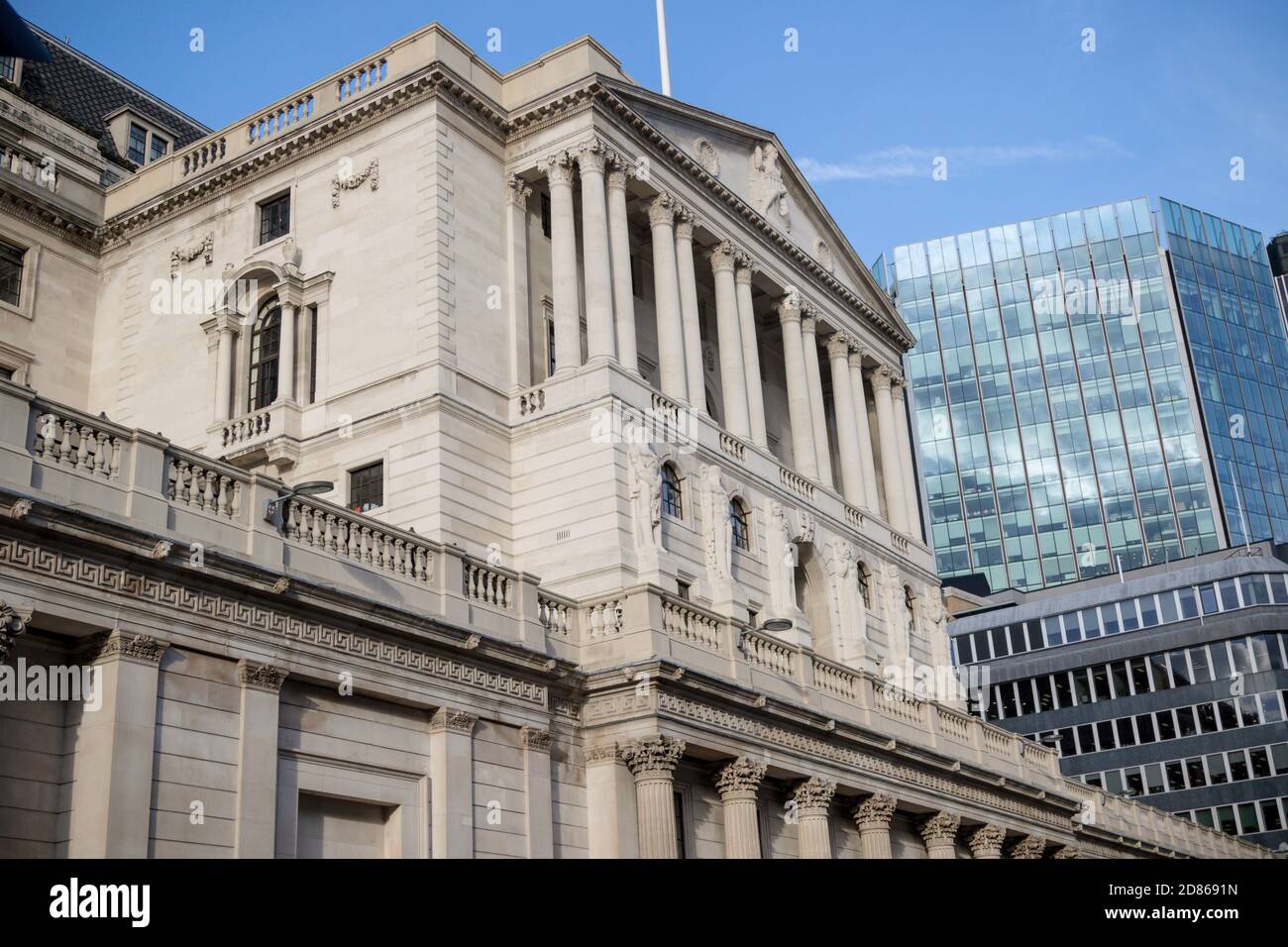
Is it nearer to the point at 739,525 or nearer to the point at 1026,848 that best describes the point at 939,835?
the point at 1026,848

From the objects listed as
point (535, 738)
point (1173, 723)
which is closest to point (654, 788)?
point (535, 738)

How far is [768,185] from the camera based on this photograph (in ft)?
179

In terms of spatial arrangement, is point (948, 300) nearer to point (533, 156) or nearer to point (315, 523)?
point (533, 156)

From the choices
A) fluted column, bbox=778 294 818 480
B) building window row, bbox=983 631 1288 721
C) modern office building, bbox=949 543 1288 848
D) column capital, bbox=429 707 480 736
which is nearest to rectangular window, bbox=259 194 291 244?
fluted column, bbox=778 294 818 480

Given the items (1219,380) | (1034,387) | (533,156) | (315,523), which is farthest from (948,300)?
(315,523)

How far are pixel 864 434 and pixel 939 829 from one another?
19.3 metres

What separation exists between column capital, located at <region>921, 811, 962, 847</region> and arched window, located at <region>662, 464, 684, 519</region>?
11272 mm

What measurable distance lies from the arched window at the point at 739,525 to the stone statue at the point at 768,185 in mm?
12738

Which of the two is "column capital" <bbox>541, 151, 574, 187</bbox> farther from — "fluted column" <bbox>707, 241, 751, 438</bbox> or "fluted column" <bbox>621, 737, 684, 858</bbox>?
"fluted column" <bbox>621, 737, 684, 858</bbox>

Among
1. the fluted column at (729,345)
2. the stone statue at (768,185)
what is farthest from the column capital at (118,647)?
the stone statue at (768,185)

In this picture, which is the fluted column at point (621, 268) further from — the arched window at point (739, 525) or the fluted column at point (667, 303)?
the arched window at point (739, 525)

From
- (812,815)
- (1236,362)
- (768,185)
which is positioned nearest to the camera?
(812,815)

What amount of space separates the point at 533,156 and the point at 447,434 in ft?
35.4
